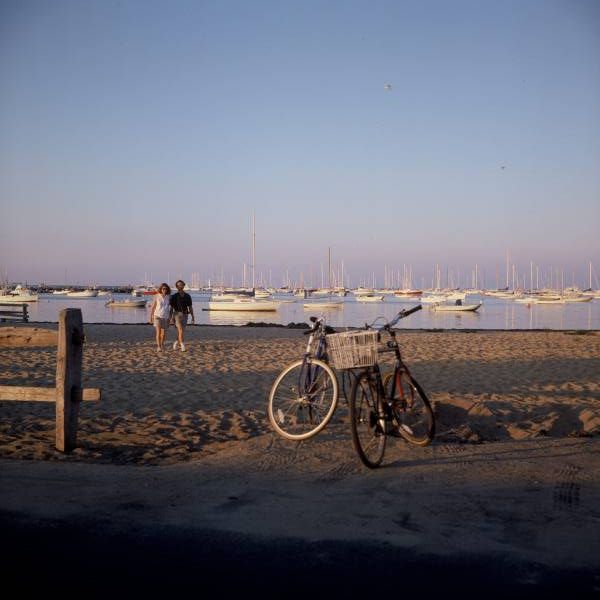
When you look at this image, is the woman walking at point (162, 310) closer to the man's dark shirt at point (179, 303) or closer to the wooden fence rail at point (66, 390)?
the man's dark shirt at point (179, 303)

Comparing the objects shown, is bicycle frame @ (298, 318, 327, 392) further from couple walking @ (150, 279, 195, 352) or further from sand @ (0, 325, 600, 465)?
couple walking @ (150, 279, 195, 352)

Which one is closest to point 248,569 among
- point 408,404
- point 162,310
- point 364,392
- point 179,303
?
point 364,392

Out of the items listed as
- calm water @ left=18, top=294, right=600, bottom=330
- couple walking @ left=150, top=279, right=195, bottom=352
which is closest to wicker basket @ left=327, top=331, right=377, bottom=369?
couple walking @ left=150, top=279, right=195, bottom=352

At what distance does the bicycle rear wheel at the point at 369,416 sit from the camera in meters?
5.21

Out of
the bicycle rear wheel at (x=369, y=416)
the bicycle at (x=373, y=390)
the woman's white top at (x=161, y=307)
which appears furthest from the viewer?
the woman's white top at (x=161, y=307)

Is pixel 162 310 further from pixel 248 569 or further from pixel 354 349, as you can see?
pixel 248 569

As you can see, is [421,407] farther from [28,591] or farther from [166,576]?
[28,591]

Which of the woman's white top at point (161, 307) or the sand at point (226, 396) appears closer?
the sand at point (226, 396)

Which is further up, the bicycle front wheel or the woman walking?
the woman walking

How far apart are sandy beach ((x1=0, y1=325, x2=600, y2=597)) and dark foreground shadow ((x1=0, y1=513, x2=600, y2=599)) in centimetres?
2

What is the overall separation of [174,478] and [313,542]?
174 cm

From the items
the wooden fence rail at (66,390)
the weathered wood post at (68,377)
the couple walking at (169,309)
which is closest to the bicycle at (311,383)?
the wooden fence rail at (66,390)

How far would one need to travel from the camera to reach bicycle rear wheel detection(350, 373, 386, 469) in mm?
5208

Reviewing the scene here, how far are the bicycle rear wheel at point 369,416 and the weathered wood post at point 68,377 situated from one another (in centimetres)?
275
